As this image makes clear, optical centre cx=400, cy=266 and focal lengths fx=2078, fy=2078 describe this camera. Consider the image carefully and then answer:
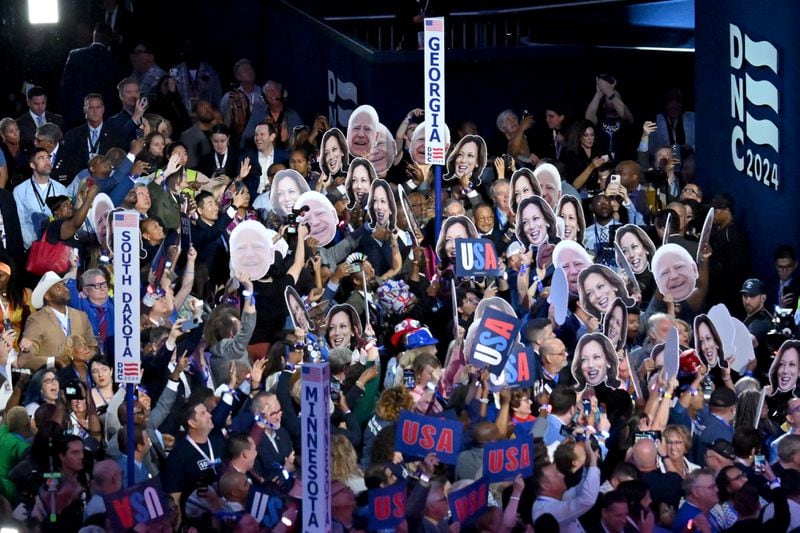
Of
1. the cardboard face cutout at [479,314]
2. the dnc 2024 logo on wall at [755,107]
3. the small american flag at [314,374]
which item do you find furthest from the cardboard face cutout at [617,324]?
the small american flag at [314,374]

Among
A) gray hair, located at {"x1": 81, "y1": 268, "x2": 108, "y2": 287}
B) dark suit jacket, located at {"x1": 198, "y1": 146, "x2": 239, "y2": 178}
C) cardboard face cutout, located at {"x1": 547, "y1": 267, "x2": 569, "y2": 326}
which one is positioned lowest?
A: cardboard face cutout, located at {"x1": 547, "y1": 267, "x2": 569, "y2": 326}

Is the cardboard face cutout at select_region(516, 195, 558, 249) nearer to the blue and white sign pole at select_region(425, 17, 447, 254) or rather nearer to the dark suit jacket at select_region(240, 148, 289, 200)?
the blue and white sign pole at select_region(425, 17, 447, 254)

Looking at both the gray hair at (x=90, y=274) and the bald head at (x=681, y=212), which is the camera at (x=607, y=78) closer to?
the bald head at (x=681, y=212)

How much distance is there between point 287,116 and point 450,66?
6.13 ft

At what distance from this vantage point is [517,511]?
11977mm

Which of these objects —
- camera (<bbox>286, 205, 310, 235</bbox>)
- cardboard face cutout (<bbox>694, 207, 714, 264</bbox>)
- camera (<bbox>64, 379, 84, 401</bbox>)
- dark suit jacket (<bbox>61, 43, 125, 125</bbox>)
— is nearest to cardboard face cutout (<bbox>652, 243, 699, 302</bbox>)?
cardboard face cutout (<bbox>694, 207, 714, 264</bbox>)

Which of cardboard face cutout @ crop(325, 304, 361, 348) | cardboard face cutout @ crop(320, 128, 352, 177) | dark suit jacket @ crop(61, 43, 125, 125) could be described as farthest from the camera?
dark suit jacket @ crop(61, 43, 125, 125)

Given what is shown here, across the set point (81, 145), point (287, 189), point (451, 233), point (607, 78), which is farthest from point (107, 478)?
point (607, 78)

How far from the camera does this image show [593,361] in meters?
13.5

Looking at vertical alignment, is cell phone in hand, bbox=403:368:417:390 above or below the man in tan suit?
below

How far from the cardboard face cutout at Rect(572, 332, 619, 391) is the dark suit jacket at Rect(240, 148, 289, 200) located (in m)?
4.23

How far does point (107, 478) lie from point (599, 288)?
4.16 meters

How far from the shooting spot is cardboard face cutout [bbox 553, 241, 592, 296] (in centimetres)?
1494

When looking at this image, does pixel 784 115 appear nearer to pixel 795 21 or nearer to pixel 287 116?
pixel 795 21
